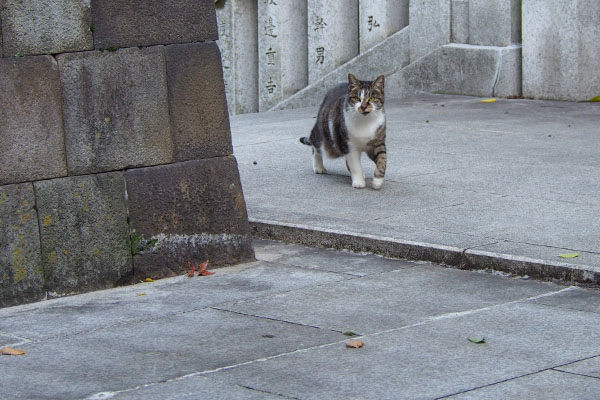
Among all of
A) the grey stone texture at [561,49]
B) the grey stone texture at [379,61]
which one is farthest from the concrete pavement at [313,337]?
the grey stone texture at [379,61]

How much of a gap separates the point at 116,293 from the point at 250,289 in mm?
728

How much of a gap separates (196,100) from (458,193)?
7.90ft

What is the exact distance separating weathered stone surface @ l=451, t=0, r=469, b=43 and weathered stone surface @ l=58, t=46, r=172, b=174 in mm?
7795

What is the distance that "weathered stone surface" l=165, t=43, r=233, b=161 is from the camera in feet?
18.5

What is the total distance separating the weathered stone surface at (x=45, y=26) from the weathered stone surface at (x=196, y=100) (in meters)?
0.52

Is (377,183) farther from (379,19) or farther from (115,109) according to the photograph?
(379,19)

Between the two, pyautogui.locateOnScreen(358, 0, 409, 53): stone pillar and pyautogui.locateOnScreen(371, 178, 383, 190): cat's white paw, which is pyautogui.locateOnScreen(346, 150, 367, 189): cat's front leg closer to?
pyautogui.locateOnScreen(371, 178, 383, 190): cat's white paw

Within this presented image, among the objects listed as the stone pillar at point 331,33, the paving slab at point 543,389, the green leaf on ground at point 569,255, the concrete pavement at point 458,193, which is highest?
the stone pillar at point 331,33

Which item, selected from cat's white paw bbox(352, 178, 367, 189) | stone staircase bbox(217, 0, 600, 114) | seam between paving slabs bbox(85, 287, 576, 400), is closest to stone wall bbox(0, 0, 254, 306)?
seam between paving slabs bbox(85, 287, 576, 400)

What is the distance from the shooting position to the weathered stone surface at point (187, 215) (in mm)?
5617

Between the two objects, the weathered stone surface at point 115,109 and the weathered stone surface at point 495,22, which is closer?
the weathered stone surface at point 115,109

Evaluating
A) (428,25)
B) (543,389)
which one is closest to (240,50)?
(428,25)

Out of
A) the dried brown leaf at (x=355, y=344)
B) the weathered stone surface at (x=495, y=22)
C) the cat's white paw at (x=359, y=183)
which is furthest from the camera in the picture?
the weathered stone surface at (x=495, y=22)

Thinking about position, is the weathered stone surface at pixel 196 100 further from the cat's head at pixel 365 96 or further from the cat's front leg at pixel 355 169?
the cat's front leg at pixel 355 169
